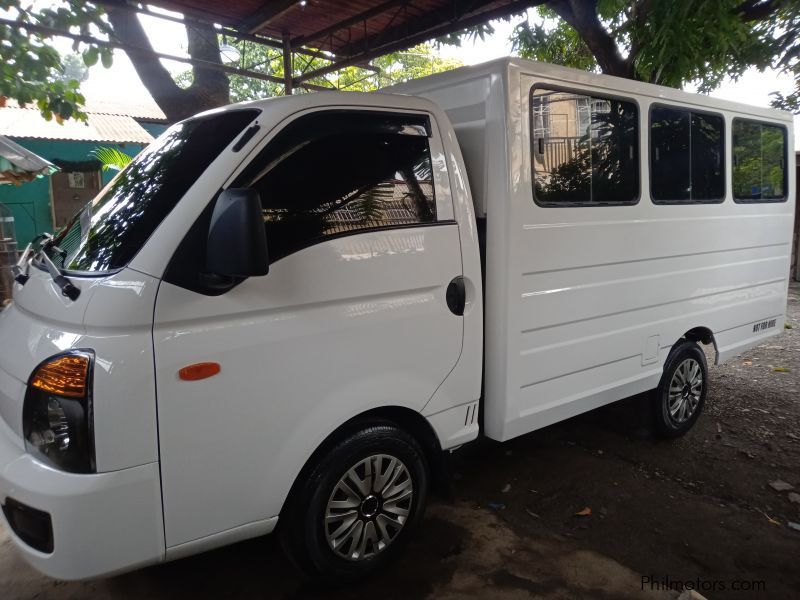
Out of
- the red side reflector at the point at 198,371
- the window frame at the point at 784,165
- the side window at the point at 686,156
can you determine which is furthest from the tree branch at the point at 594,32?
the red side reflector at the point at 198,371

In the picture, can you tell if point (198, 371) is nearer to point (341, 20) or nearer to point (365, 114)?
point (365, 114)

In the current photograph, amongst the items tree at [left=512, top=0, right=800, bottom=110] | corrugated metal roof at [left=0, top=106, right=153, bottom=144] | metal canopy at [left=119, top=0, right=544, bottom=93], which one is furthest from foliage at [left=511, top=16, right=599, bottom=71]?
corrugated metal roof at [left=0, top=106, right=153, bottom=144]

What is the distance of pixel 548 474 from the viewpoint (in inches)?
153

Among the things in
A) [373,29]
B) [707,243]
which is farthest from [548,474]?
[373,29]

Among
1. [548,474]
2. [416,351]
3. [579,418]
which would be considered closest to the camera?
[416,351]

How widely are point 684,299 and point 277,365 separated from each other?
3.09m

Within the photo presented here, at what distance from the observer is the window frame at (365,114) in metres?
2.23

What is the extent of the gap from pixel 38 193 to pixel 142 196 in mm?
13912

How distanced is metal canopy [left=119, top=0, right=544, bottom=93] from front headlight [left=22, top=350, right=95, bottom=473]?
205 inches

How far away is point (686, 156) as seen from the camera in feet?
13.2

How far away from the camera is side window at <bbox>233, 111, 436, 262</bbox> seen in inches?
90.2

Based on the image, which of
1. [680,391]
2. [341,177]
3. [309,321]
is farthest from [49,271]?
[680,391]

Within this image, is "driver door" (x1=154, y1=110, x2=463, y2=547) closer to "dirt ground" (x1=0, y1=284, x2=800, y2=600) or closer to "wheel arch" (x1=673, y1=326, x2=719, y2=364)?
"dirt ground" (x1=0, y1=284, x2=800, y2=600)

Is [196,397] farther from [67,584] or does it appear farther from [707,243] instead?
[707,243]
